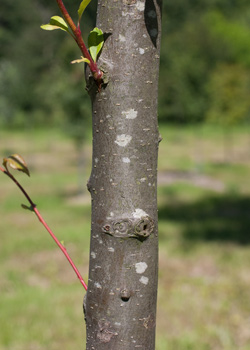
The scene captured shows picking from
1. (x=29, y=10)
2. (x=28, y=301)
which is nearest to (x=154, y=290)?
(x=28, y=301)

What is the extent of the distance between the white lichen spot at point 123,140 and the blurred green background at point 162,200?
2.28 meters

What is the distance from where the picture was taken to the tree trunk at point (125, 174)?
1000 mm

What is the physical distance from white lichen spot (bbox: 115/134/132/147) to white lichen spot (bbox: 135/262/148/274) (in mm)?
252

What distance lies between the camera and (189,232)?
997 cm

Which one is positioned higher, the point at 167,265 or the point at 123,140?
the point at 123,140

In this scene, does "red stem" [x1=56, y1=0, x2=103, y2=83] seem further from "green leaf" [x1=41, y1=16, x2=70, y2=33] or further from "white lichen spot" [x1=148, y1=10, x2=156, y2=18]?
"white lichen spot" [x1=148, y1=10, x2=156, y2=18]

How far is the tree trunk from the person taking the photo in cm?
100

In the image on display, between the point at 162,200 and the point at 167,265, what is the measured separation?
6268 mm

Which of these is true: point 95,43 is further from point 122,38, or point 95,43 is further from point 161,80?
point 161,80

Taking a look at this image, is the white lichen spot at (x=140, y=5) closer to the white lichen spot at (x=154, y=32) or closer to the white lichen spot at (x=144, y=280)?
the white lichen spot at (x=154, y=32)

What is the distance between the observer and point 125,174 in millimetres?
1007

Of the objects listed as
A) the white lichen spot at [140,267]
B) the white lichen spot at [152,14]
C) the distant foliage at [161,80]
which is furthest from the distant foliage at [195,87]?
the white lichen spot at [140,267]

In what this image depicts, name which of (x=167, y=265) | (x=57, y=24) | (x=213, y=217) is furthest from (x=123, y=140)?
(x=213, y=217)

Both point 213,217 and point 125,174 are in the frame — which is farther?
point 213,217
